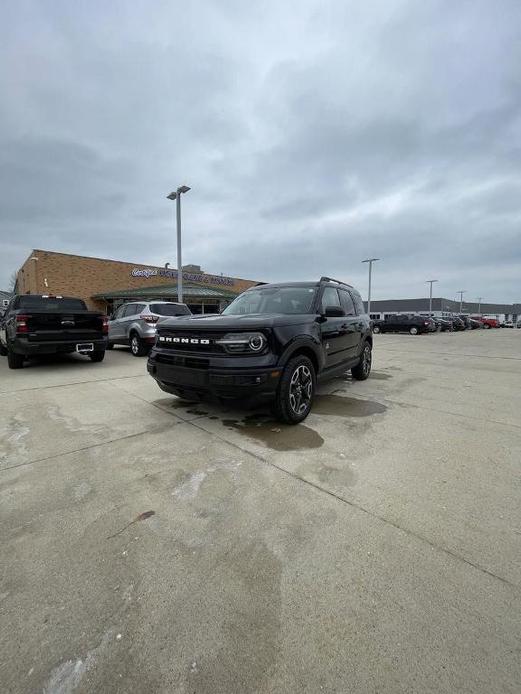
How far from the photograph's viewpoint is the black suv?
370 centimetres

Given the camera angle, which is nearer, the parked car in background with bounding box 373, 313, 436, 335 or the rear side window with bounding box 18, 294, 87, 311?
the rear side window with bounding box 18, 294, 87, 311

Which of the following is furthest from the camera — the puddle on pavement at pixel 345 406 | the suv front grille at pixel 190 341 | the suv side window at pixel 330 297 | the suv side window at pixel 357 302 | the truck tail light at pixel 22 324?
the truck tail light at pixel 22 324

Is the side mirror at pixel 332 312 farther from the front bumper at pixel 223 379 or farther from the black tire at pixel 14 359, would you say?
the black tire at pixel 14 359

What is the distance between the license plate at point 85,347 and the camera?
7781mm

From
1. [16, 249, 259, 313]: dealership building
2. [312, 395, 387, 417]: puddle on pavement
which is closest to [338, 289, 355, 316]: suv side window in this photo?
[312, 395, 387, 417]: puddle on pavement

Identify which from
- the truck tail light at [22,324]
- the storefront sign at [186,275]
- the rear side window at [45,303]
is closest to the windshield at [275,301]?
the truck tail light at [22,324]

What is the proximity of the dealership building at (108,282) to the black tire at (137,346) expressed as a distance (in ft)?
45.4

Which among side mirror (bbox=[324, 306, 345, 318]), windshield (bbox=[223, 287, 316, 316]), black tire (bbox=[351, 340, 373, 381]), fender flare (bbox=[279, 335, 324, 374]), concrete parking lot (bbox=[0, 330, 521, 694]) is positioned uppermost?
windshield (bbox=[223, 287, 316, 316])

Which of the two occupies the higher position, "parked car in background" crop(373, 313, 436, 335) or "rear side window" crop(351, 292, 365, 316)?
"rear side window" crop(351, 292, 365, 316)

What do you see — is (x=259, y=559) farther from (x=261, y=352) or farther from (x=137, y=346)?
(x=137, y=346)

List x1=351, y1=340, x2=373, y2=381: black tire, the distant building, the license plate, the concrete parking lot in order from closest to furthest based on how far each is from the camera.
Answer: the concrete parking lot, x1=351, y1=340, x2=373, y2=381: black tire, the license plate, the distant building

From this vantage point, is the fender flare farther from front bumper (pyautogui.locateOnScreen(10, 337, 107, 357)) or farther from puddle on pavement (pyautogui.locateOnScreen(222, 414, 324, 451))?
front bumper (pyautogui.locateOnScreen(10, 337, 107, 357))

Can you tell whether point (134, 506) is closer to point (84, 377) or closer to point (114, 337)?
point (84, 377)

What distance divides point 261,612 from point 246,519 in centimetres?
71
